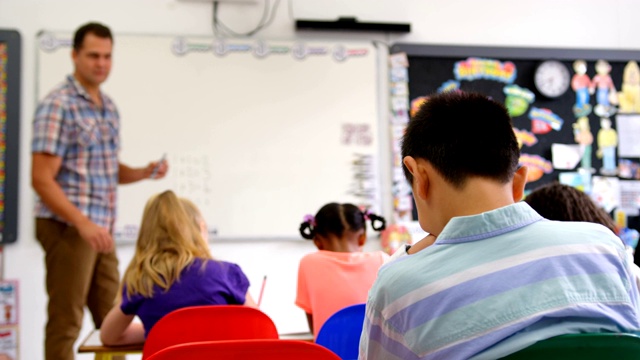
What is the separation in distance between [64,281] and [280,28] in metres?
2.09

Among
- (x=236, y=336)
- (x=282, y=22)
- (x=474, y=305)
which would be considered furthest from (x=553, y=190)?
(x=282, y=22)

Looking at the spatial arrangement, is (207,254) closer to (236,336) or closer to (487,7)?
(236,336)

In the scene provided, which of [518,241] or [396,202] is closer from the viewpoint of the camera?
[518,241]

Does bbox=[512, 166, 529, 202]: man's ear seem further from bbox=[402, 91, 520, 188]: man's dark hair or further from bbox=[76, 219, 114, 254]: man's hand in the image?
bbox=[76, 219, 114, 254]: man's hand

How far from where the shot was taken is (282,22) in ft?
14.2

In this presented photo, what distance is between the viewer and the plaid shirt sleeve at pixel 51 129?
3148 millimetres

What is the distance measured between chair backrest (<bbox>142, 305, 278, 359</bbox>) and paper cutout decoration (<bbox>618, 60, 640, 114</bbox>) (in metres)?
3.70

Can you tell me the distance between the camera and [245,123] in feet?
13.7

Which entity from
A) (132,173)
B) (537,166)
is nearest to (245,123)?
(132,173)

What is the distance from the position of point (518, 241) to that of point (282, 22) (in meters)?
3.59

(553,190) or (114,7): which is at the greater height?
(114,7)

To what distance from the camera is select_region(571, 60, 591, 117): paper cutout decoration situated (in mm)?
4586

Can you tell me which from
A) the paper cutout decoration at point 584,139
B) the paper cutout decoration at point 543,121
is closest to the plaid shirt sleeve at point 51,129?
the paper cutout decoration at point 543,121

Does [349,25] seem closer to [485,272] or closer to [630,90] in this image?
[630,90]
